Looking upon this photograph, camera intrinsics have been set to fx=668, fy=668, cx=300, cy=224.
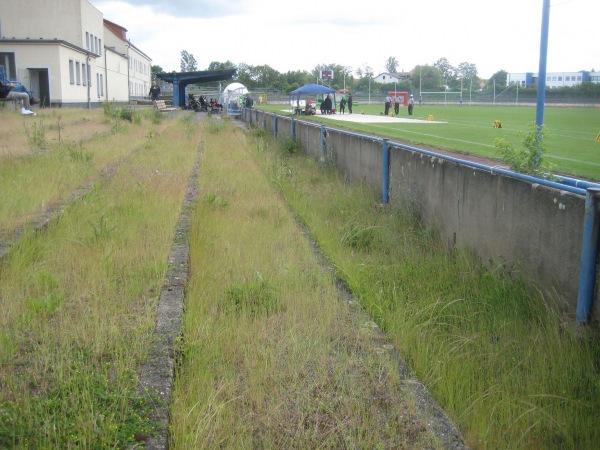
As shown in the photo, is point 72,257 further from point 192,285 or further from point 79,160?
point 79,160

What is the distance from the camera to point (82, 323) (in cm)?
463

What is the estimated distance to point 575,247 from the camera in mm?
4809

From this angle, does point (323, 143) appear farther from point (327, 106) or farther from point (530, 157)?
point (327, 106)

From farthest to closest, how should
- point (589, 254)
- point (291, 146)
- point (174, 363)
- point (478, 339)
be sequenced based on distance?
point (291, 146) < point (478, 339) < point (589, 254) < point (174, 363)

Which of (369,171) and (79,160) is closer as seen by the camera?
(369,171)

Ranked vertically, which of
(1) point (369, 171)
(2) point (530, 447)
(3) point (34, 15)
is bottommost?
(2) point (530, 447)

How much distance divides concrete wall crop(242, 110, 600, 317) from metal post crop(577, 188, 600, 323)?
0.19 ft

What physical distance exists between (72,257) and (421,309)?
3336mm

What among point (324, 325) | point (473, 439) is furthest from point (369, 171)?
point (473, 439)

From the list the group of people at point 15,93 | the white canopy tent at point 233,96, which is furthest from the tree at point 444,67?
the group of people at point 15,93

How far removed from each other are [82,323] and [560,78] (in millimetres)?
76365

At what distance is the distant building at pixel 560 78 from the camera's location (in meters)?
44.9

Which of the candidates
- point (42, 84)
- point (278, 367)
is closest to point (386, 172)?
point (278, 367)

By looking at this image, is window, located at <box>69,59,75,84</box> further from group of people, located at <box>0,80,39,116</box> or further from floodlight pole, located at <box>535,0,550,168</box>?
floodlight pole, located at <box>535,0,550,168</box>
